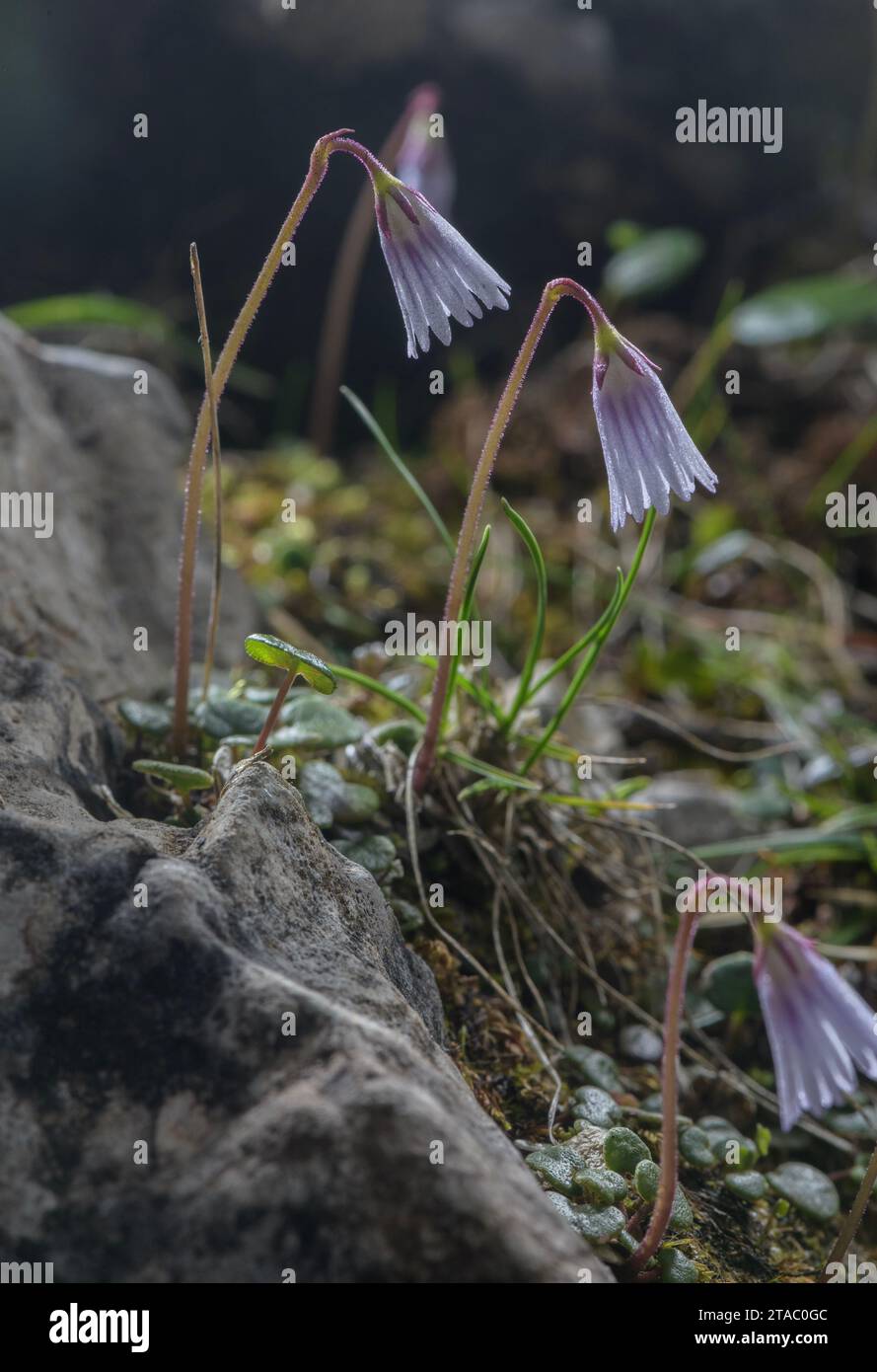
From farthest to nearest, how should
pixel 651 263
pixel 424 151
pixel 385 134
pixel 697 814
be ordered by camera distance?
pixel 385 134
pixel 651 263
pixel 424 151
pixel 697 814

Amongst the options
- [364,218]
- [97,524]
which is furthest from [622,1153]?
[364,218]

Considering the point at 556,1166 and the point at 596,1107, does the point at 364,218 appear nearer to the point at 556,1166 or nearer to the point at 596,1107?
the point at 596,1107

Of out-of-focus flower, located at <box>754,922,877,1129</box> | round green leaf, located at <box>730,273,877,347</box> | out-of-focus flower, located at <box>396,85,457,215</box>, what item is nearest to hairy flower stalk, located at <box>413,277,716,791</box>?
out-of-focus flower, located at <box>754,922,877,1129</box>

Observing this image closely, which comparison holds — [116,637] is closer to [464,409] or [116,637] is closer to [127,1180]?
[127,1180]

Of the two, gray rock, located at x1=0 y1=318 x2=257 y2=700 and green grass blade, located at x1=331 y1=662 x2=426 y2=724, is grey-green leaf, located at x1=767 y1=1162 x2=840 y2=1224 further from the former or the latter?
gray rock, located at x1=0 y1=318 x2=257 y2=700

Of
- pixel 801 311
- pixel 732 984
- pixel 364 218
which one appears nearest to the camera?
pixel 732 984

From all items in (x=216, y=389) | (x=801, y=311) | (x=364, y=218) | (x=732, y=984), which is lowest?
(x=732, y=984)
